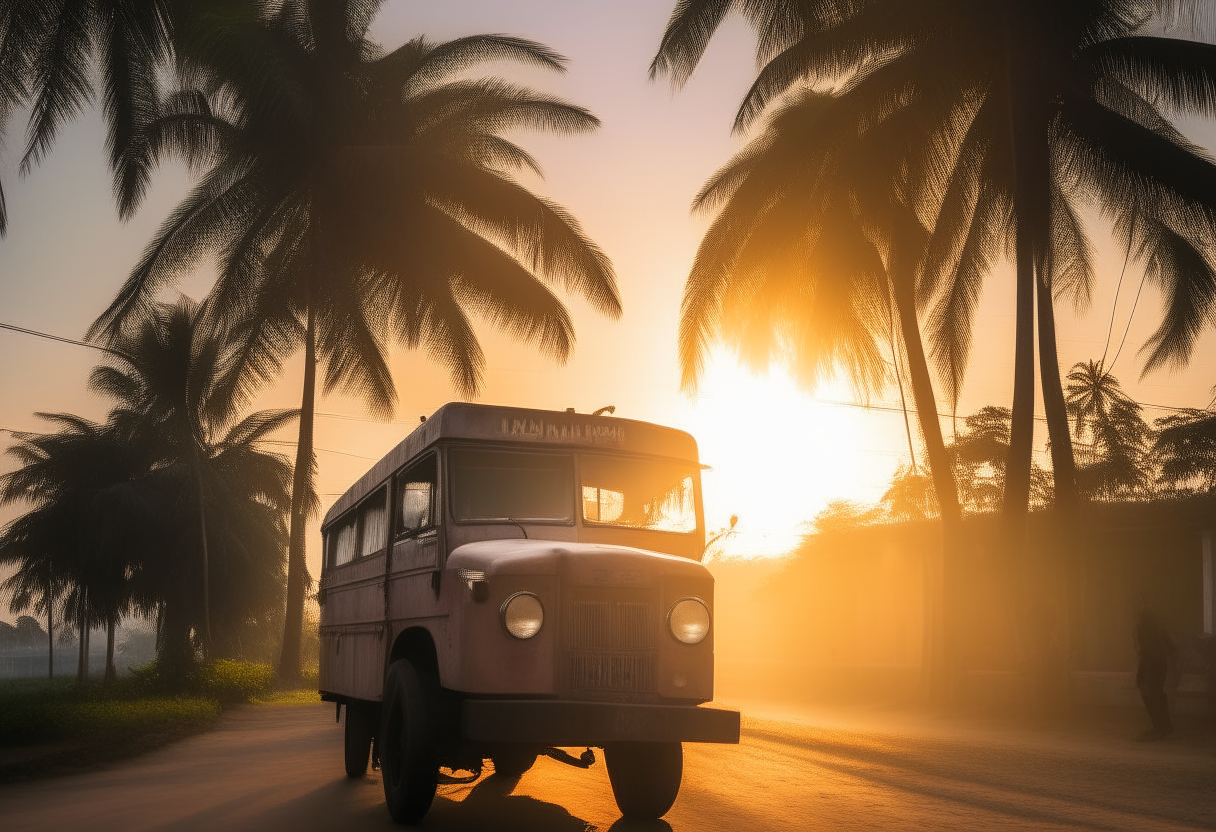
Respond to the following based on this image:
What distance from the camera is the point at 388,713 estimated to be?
8555 mm

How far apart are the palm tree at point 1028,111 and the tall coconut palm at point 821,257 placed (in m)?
0.96

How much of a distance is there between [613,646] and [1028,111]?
1454cm

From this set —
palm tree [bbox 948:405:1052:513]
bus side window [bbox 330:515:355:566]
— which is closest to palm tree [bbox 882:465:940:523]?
palm tree [bbox 948:405:1052:513]

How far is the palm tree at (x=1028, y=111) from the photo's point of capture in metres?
18.4

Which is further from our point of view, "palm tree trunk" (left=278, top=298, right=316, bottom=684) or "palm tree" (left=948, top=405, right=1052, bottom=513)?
"palm tree" (left=948, top=405, right=1052, bottom=513)

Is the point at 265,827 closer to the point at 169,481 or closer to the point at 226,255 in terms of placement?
the point at 226,255

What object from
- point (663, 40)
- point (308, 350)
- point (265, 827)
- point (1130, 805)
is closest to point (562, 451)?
point (265, 827)

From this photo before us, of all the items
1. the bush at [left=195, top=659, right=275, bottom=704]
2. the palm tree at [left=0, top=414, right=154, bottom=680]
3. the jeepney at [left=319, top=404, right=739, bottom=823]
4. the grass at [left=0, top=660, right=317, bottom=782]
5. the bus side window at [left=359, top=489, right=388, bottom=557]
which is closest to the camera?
the jeepney at [left=319, top=404, right=739, bottom=823]

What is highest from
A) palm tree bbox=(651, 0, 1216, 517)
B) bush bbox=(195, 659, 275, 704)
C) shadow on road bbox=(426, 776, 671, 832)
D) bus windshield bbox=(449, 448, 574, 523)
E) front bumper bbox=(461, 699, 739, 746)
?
palm tree bbox=(651, 0, 1216, 517)

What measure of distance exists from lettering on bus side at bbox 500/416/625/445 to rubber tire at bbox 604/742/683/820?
2.13 meters

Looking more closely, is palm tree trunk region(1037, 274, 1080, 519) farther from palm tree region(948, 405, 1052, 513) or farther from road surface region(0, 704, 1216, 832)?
palm tree region(948, 405, 1052, 513)

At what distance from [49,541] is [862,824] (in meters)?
33.7

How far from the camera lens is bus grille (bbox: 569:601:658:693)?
7.62 meters

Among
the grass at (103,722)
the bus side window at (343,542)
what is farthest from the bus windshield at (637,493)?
the grass at (103,722)
